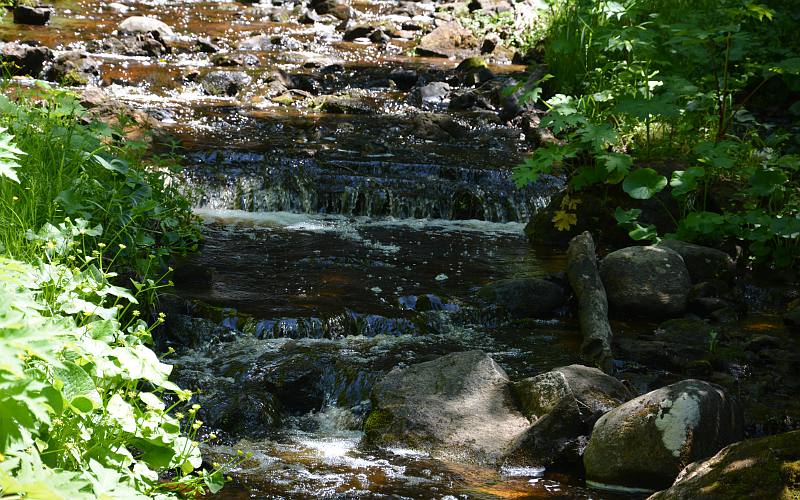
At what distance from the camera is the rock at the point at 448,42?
18.2 m

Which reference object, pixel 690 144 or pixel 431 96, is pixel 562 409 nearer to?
pixel 690 144

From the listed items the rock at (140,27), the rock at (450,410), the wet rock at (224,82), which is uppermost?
the rock at (140,27)

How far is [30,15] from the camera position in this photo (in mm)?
17516

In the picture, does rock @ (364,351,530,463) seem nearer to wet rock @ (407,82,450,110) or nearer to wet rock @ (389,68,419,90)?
wet rock @ (407,82,450,110)

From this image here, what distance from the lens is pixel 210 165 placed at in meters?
10.0

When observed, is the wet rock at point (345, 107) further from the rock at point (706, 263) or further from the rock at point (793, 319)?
the rock at point (793, 319)

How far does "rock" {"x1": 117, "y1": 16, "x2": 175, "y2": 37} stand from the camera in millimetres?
17183

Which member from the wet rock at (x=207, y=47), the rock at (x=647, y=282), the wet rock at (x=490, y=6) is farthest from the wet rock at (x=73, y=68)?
the wet rock at (x=490, y=6)

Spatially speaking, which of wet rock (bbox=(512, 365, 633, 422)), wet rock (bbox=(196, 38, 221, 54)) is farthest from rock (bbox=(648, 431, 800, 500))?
wet rock (bbox=(196, 38, 221, 54))

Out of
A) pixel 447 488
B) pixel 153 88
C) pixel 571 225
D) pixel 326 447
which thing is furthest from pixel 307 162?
pixel 447 488

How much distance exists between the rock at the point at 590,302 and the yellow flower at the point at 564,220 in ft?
4.77

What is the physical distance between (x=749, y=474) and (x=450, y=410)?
6.16ft

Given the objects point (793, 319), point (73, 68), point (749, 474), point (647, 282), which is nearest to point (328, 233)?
point (647, 282)

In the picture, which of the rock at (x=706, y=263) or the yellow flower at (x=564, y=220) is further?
the yellow flower at (x=564, y=220)
